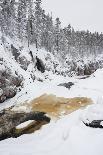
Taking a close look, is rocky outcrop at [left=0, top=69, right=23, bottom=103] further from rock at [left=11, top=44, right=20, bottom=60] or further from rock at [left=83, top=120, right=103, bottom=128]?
rock at [left=11, top=44, right=20, bottom=60]

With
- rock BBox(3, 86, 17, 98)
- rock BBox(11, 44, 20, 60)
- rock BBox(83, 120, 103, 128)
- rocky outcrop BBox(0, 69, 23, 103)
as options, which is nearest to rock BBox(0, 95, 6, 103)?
rocky outcrop BBox(0, 69, 23, 103)

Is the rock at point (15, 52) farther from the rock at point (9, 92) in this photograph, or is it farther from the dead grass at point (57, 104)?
the dead grass at point (57, 104)

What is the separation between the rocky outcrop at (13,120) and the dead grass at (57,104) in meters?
0.70

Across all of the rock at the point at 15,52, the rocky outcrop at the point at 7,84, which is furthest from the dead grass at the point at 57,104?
the rock at the point at 15,52

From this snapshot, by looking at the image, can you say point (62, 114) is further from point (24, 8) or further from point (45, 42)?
point (45, 42)

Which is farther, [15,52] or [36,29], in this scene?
[36,29]

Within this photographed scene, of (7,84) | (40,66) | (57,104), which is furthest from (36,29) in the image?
(57,104)

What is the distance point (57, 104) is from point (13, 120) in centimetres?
308

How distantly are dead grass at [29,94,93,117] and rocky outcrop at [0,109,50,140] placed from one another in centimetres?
70

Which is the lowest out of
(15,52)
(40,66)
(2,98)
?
(2,98)

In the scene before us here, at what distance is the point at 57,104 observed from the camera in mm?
16766

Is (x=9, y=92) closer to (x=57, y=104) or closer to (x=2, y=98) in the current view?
(x=2, y=98)

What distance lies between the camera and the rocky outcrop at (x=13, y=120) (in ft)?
45.7

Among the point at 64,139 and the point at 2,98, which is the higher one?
the point at 2,98
